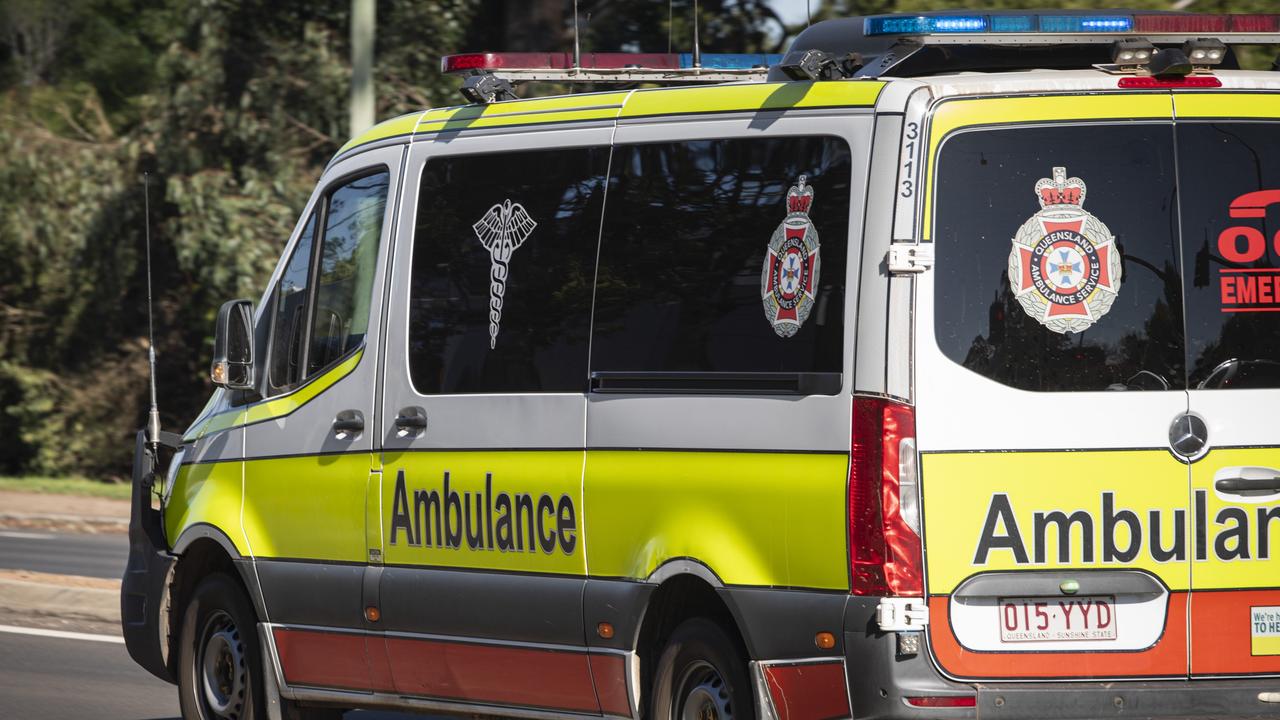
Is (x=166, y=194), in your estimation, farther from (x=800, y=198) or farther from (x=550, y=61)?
(x=800, y=198)

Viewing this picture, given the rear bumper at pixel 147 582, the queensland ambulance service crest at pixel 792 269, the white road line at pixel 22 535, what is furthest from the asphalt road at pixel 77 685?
the white road line at pixel 22 535

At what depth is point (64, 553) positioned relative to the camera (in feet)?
53.9

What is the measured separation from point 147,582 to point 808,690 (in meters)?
3.62

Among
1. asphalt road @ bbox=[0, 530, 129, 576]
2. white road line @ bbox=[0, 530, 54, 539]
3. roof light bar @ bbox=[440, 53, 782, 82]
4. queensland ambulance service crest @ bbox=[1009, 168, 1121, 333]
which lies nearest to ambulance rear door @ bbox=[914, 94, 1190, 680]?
queensland ambulance service crest @ bbox=[1009, 168, 1121, 333]

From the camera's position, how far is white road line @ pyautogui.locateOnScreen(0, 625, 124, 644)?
33.9 ft

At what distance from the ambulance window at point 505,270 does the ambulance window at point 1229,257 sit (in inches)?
75.1

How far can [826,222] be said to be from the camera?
17.5ft

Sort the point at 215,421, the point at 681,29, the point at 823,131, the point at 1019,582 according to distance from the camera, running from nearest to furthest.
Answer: the point at 1019,582 < the point at 823,131 < the point at 215,421 < the point at 681,29

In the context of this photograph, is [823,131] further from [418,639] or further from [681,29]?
[681,29]

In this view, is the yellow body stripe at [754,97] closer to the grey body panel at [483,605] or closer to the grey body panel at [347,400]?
the grey body panel at [347,400]

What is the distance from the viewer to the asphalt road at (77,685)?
27.3 feet

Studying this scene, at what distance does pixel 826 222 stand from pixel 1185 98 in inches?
42.0

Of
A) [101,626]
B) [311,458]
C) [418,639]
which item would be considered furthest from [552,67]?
[101,626]

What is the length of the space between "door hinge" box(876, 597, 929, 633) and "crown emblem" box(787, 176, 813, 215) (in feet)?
3.83
